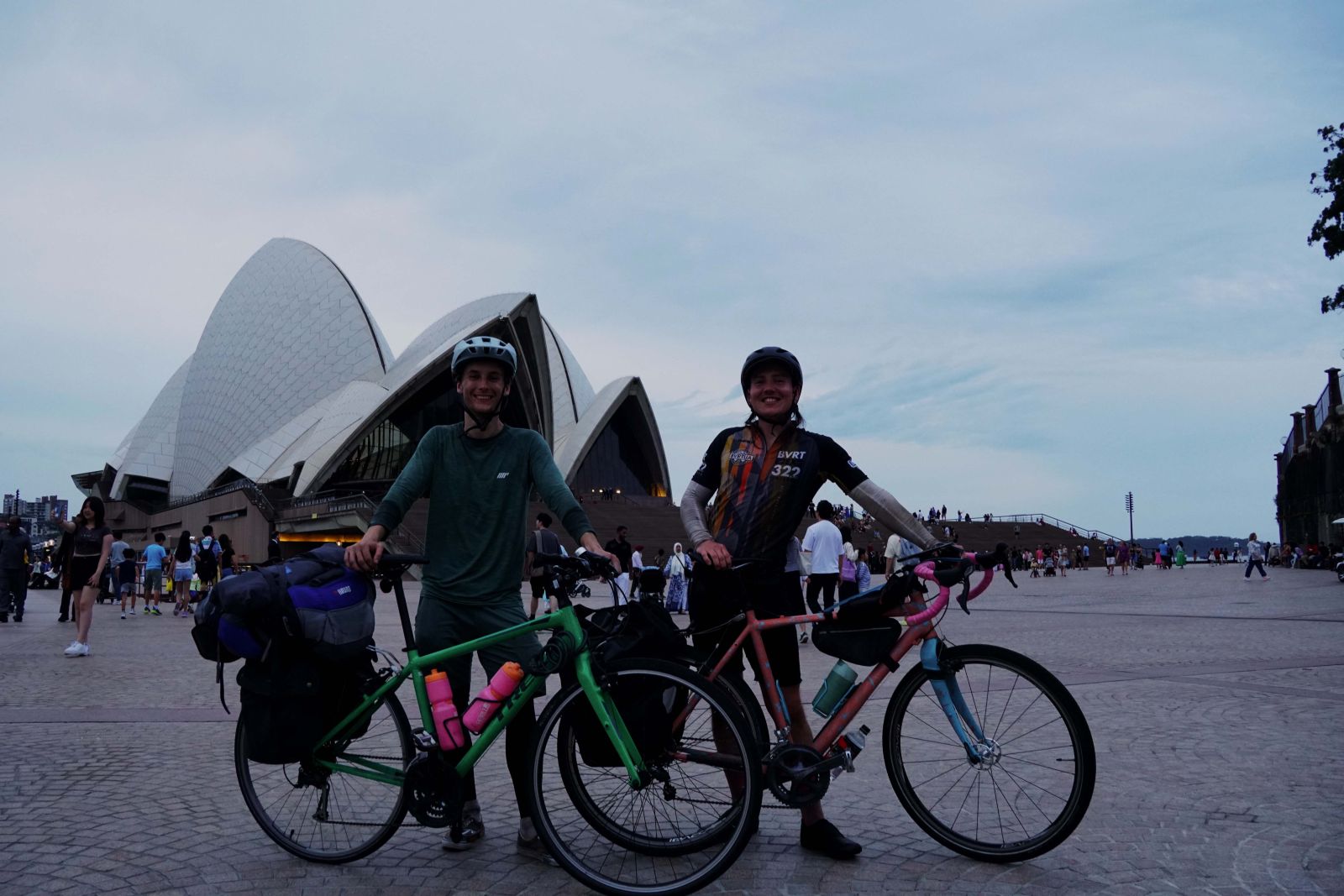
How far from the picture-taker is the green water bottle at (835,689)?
9.17ft

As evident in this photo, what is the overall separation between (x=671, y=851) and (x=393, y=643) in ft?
23.6

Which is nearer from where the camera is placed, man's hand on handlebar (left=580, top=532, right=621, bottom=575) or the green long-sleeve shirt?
man's hand on handlebar (left=580, top=532, right=621, bottom=575)

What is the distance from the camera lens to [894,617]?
287 cm

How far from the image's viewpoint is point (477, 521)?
3086 mm

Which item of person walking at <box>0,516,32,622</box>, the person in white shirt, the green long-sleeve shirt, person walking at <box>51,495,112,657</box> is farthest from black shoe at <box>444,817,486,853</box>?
person walking at <box>0,516,32,622</box>

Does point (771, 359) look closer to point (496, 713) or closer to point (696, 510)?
point (696, 510)

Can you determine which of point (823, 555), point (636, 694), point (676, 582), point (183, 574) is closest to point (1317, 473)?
point (676, 582)

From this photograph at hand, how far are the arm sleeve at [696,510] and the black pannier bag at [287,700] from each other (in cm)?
108

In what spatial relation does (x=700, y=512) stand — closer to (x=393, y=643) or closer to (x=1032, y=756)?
(x=1032, y=756)

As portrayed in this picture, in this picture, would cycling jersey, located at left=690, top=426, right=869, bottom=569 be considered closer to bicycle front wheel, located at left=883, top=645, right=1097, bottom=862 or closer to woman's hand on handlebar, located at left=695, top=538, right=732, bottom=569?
woman's hand on handlebar, located at left=695, top=538, right=732, bottom=569

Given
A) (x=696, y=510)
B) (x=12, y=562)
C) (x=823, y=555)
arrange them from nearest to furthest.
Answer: (x=696, y=510)
(x=823, y=555)
(x=12, y=562)

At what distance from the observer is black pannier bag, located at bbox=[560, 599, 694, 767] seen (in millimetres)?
2596

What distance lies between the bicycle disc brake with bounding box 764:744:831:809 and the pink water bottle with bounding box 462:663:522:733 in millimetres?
752

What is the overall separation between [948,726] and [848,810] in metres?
0.70
